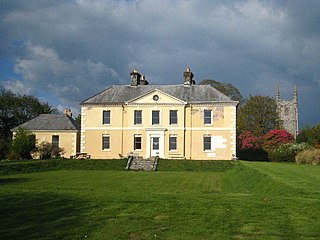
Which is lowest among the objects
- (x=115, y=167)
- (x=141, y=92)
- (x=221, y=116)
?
(x=115, y=167)

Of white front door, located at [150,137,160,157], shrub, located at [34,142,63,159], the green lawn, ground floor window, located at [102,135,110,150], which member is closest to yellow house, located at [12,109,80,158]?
shrub, located at [34,142,63,159]

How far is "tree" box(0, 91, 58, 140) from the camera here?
6542 centimetres

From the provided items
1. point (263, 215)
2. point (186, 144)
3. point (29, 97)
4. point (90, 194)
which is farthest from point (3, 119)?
point (263, 215)

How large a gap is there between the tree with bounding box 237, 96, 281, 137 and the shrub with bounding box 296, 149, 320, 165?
23.1 meters

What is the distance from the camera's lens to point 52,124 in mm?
44375

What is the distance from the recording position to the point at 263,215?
9.45 m

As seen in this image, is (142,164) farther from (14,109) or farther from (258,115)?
(14,109)

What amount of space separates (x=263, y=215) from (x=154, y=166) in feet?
78.2

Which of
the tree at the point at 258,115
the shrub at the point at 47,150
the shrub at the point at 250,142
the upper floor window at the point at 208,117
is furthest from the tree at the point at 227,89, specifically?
the shrub at the point at 47,150

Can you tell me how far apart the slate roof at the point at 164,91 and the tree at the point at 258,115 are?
60.0 ft

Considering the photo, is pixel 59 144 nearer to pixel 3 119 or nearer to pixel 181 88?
pixel 181 88

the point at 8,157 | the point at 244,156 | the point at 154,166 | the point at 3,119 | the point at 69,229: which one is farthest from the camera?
the point at 3,119

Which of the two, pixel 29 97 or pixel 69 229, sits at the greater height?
pixel 29 97

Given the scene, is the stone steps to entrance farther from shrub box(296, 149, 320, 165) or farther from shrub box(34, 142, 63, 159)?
shrub box(296, 149, 320, 165)
